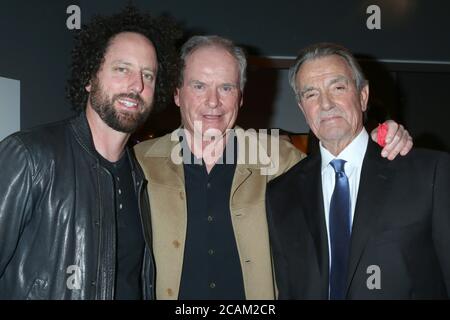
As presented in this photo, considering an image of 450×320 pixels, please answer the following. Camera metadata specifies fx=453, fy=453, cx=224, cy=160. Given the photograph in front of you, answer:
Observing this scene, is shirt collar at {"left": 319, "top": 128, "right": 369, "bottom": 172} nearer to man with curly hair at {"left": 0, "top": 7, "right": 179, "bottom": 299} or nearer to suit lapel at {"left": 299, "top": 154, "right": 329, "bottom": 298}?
suit lapel at {"left": 299, "top": 154, "right": 329, "bottom": 298}

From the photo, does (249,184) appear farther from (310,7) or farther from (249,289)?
(310,7)

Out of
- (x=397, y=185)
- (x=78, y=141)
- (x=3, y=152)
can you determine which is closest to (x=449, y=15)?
(x=397, y=185)

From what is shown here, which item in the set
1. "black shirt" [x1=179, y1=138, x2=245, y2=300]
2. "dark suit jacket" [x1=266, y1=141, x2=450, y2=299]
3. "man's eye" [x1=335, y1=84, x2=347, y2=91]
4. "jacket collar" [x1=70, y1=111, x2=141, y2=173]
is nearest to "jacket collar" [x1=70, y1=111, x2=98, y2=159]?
"jacket collar" [x1=70, y1=111, x2=141, y2=173]

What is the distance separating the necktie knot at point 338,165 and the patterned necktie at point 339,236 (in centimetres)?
6

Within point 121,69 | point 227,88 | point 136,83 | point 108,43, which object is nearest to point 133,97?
point 136,83

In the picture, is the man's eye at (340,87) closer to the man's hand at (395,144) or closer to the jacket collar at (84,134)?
the man's hand at (395,144)

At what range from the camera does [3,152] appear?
5.74 ft

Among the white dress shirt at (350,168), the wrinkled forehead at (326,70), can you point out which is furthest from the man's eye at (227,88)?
the white dress shirt at (350,168)

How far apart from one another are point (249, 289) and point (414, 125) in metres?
3.29

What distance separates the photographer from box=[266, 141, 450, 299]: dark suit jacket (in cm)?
179

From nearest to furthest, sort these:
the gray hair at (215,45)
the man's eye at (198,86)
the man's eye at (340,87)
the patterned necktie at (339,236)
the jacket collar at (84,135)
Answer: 1. the patterned necktie at (339,236)
2. the jacket collar at (84,135)
3. the man's eye at (340,87)
4. the man's eye at (198,86)
5. the gray hair at (215,45)

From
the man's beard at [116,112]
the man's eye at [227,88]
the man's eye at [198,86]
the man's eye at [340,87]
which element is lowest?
the man's beard at [116,112]

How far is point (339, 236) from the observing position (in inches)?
74.5

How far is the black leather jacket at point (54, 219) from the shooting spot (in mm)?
1744
